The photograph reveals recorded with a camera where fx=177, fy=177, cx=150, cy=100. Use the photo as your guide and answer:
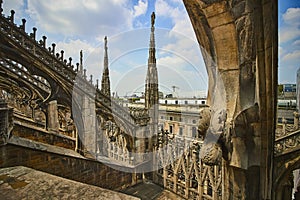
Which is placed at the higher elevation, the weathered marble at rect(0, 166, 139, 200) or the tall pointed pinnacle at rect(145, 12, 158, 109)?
the tall pointed pinnacle at rect(145, 12, 158, 109)

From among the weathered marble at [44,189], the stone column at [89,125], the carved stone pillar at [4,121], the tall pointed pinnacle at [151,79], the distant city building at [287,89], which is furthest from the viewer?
the tall pointed pinnacle at [151,79]

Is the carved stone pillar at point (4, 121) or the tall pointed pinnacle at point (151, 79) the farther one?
the tall pointed pinnacle at point (151, 79)

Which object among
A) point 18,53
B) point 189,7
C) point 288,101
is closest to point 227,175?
point 189,7

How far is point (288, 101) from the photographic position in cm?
1106

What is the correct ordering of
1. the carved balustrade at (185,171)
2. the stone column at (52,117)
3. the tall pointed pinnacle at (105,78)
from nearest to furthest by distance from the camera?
the carved balustrade at (185,171), the stone column at (52,117), the tall pointed pinnacle at (105,78)

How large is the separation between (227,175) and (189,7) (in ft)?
4.71

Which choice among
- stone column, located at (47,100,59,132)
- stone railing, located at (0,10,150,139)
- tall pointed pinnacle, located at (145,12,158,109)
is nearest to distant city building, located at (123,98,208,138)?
stone column, located at (47,100,59,132)

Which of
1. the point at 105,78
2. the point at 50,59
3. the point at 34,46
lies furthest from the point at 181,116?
the point at 34,46

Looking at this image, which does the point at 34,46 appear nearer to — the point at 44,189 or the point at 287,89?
the point at 44,189

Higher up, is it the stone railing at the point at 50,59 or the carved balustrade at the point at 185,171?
the stone railing at the point at 50,59

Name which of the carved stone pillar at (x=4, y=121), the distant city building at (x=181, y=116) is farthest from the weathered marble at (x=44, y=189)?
the distant city building at (x=181, y=116)

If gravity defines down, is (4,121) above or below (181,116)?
above

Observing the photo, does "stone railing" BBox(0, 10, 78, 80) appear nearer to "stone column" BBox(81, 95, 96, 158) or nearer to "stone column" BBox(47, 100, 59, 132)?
"stone column" BBox(81, 95, 96, 158)

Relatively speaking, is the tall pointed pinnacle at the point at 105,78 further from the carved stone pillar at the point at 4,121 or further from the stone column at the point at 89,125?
the carved stone pillar at the point at 4,121
